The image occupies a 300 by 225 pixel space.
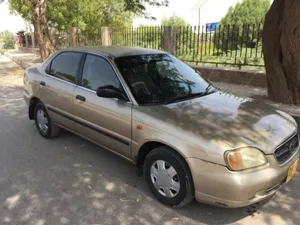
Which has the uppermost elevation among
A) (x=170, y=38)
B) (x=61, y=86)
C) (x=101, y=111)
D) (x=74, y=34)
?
(x=74, y=34)

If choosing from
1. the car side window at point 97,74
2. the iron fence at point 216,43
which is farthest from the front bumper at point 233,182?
the iron fence at point 216,43

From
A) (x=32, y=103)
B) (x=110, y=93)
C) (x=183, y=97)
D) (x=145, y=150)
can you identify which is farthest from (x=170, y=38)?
(x=145, y=150)

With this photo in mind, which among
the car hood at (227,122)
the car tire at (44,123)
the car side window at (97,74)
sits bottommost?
the car tire at (44,123)

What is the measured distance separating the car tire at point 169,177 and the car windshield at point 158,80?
675 mm

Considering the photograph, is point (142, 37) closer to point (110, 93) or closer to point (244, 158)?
point (110, 93)

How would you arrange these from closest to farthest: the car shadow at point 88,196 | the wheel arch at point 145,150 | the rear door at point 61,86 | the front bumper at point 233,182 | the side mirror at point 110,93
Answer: the front bumper at point 233,182
the car shadow at point 88,196
the wheel arch at point 145,150
the side mirror at point 110,93
the rear door at point 61,86

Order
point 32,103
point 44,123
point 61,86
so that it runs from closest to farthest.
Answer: point 61,86 < point 44,123 < point 32,103

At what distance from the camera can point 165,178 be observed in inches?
119

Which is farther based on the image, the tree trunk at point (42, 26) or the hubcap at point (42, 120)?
the tree trunk at point (42, 26)

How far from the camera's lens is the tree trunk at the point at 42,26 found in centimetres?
1247

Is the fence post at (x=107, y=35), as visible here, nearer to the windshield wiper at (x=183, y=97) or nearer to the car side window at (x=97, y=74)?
the car side window at (x=97, y=74)

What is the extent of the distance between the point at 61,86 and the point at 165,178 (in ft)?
7.41

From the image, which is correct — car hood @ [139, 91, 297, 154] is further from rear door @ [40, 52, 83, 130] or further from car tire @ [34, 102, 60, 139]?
car tire @ [34, 102, 60, 139]

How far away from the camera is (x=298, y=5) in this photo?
521 cm
